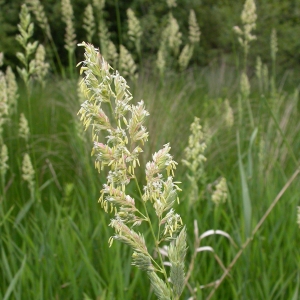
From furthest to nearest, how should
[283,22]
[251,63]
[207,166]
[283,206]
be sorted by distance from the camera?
[283,22] < [251,63] < [207,166] < [283,206]

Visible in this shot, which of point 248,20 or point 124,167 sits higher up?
point 248,20

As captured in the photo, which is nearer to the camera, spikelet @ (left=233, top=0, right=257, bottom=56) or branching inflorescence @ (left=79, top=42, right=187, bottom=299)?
branching inflorescence @ (left=79, top=42, right=187, bottom=299)

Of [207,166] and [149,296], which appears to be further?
[207,166]

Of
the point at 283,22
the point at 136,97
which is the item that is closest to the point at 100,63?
the point at 136,97

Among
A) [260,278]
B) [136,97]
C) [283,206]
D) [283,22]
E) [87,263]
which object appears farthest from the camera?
[283,22]

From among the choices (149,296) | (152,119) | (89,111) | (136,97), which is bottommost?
(149,296)

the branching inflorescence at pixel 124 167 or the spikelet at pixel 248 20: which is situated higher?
the spikelet at pixel 248 20

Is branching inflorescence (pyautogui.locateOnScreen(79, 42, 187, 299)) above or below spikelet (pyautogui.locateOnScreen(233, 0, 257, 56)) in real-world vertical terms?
below

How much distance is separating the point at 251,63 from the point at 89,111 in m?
11.5

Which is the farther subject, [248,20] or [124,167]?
[248,20]

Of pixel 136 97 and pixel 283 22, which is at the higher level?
pixel 283 22

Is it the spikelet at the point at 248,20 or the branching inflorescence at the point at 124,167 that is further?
the spikelet at the point at 248,20

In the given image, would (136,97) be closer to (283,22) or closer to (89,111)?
(89,111)

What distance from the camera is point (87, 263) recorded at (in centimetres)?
199
